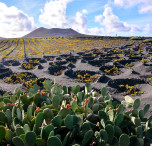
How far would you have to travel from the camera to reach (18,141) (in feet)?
4.06

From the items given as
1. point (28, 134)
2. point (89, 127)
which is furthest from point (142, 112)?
point (28, 134)

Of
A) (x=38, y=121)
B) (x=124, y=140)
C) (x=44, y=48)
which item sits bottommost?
(x=124, y=140)

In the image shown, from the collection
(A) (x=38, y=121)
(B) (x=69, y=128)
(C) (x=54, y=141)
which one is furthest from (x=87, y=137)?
(A) (x=38, y=121)

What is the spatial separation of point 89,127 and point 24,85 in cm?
434

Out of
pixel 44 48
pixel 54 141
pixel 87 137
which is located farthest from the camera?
pixel 44 48

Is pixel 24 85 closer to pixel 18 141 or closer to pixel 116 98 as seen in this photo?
pixel 116 98

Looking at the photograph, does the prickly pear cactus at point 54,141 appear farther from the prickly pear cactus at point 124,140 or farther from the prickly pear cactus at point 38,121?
the prickly pear cactus at point 124,140

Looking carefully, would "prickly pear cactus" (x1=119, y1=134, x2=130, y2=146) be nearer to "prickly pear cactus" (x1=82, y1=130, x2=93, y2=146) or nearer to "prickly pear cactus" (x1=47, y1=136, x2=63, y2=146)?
"prickly pear cactus" (x1=82, y1=130, x2=93, y2=146)

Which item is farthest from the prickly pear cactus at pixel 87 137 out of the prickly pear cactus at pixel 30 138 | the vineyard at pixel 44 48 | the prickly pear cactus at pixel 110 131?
the vineyard at pixel 44 48

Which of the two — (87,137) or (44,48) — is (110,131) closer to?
(87,137)

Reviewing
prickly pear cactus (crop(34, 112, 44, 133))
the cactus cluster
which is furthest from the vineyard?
prickly pear cactus (crop(34, 112, 44, 133))

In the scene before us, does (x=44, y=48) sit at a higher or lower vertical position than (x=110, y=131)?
higher

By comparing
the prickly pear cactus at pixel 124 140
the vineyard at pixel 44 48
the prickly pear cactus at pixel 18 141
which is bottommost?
the prickly pear cactus at pixel 124 140

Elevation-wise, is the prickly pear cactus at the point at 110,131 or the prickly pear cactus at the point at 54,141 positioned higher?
the prickly pear cactus at the point at 54,141
